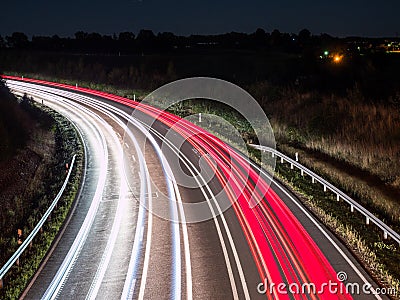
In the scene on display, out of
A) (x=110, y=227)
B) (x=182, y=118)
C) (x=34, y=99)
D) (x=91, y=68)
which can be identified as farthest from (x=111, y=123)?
(x=91, y=68)

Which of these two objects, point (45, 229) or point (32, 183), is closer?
point (45, 229)

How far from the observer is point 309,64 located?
208ft

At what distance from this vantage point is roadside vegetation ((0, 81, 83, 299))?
1442 cm

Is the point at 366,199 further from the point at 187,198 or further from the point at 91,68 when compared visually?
the point at 91,68

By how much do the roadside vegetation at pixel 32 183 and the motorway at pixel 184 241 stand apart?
0.54 m

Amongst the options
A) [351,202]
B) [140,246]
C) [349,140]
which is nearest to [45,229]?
[140,246]

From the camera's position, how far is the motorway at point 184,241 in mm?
12078

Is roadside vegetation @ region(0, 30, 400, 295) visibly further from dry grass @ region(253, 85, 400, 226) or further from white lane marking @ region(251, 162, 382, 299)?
white lane marking @ region(251, 162, 382, 299)

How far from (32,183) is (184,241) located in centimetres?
1292

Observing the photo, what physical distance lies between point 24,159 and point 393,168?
2200cm

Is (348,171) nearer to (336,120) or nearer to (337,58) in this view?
(336,120)

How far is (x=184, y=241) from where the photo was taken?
15.3 m

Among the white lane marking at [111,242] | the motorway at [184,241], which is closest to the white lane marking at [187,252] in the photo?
the motorway at [184,241]

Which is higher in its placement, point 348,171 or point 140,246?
point 348,171
